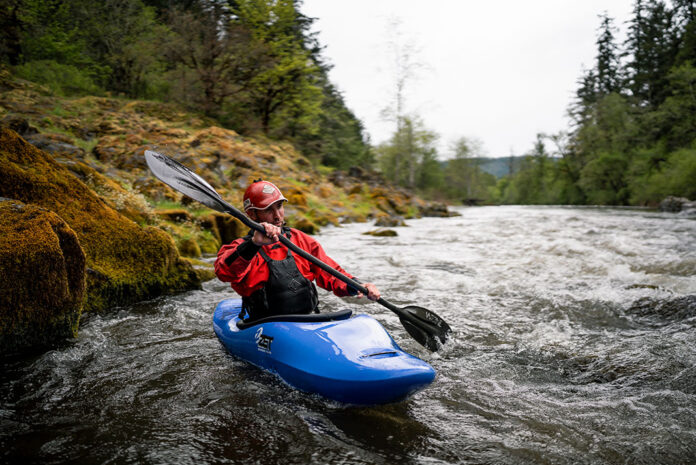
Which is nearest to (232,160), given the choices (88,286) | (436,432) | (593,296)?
(88,286)

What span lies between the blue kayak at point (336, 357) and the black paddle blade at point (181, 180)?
0.93 metres

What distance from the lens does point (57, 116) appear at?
37.0 feet

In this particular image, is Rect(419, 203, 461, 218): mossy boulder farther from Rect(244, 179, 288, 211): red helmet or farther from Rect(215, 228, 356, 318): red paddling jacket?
Rect(244, 179, 288, 211): red helmet

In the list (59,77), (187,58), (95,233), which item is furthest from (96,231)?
(187,58)

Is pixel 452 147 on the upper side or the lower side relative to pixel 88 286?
upper

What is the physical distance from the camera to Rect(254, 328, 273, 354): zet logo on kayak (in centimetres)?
243

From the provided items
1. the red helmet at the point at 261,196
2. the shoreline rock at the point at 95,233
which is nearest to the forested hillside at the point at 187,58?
the shoreline rock at the point at 95,233

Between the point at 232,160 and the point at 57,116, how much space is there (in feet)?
16.1

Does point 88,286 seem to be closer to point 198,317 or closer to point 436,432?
point 198,317

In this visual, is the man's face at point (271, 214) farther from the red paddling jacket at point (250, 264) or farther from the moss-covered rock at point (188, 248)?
the moss-covered rock at point (188, 248)

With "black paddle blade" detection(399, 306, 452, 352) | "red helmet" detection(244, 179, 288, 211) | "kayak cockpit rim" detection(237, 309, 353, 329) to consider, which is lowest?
"black paddle blade" detection(399, 306, 452, 352)

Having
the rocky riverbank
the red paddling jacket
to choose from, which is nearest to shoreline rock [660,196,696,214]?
the rocky riverbank

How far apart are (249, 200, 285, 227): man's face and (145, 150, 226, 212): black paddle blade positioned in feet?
1.09

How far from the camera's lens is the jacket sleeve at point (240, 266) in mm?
2455
